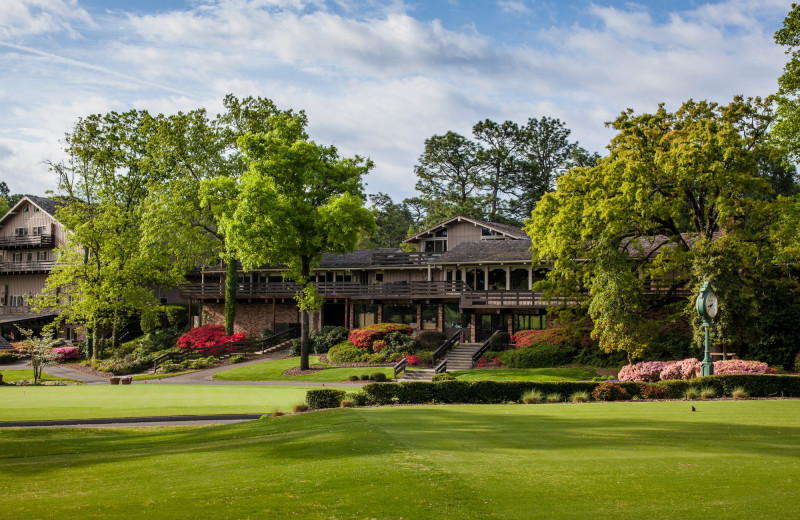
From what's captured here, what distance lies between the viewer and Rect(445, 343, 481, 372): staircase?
1555 inches

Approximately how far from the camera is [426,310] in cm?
4950

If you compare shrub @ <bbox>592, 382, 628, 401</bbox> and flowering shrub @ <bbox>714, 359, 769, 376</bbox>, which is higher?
flowering shrub @ <bbox>714, 359, 769, 376</bbox>

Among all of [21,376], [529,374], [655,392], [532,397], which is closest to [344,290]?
[529,374]

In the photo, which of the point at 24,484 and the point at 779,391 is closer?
the point at 24,484

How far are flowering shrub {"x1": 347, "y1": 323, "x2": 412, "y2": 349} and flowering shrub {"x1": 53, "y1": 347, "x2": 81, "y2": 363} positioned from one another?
22387 mm

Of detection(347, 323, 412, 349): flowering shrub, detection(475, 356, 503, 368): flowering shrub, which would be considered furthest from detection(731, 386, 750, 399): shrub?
detection(347, 323, 412, 349): flowering shrub

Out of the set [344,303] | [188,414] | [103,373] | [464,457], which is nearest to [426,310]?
[344,303]

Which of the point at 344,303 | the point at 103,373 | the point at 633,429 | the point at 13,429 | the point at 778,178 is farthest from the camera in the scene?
the point at 778,178

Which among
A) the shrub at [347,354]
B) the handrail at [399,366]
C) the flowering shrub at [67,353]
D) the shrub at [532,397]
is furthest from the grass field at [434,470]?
the flowering shrub at [67,353]

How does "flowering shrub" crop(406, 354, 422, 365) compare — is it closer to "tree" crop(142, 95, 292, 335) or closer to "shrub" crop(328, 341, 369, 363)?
"shrub" crop(328, 341, 369, 363)

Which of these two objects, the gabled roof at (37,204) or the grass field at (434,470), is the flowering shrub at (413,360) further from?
the gabled roof at (37,204)

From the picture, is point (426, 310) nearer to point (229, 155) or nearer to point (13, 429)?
point (229, 155)

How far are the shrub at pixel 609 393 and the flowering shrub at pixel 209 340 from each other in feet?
100

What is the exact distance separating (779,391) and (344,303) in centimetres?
3609
